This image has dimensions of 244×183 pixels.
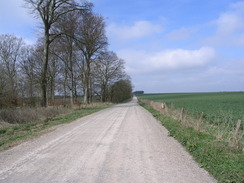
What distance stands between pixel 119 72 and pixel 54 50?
27.4 meters

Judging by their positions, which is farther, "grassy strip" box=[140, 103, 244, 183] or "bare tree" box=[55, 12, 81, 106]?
"bare tree" box=[55, 12, 81, 106]

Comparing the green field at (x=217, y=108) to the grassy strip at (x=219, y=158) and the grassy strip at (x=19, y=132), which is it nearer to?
the grassy strip at (x=219, y=158)

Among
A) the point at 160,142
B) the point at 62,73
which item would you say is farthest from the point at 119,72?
the point at 160,142

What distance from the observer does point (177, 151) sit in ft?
20.5

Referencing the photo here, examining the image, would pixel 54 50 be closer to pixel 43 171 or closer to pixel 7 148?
pixel 7 148

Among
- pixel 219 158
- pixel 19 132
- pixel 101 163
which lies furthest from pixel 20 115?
pixel 219 158

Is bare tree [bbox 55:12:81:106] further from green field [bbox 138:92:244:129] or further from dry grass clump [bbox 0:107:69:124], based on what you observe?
green field [bbox 138:92:244:129]

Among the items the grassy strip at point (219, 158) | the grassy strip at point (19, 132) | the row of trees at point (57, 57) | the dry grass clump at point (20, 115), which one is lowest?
the grassy strip at point (219, 158)

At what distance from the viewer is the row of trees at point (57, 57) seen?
18.8m

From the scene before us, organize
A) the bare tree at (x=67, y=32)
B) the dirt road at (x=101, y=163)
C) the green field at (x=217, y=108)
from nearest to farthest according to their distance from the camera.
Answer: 1. the dirt road at (x=101, y=163)
2. the green field at (x=217, y=108)
3. the bare tree at (x=67, y=32)

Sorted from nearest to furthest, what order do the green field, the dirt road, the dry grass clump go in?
the dirt road → the green field → the dry grass clump

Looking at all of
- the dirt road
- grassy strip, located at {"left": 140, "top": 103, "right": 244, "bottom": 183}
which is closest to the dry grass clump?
the dirt road

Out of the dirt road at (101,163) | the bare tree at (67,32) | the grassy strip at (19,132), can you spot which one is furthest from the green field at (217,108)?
the bare tree at (67,32)

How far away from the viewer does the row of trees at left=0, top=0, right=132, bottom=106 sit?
18.8 metres
